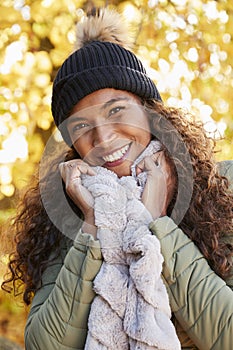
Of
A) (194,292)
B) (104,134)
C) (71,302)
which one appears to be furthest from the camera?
(104,134)

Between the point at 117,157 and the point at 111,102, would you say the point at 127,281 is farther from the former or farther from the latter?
the point at 111,102

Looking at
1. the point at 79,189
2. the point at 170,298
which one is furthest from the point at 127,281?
the point at 79,189

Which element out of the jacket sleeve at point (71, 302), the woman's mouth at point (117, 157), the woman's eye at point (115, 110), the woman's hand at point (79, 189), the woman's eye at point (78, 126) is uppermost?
the woman's eye at point (115, 110)

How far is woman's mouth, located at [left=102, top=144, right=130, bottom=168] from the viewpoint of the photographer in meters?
2.22

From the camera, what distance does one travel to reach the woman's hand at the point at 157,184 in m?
2.13

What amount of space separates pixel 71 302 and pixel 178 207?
0.47m

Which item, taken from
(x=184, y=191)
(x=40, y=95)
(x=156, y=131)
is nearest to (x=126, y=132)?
(x=156, y=131)

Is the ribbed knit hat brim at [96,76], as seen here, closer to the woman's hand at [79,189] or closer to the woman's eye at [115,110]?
the woman's eye at [115,110]

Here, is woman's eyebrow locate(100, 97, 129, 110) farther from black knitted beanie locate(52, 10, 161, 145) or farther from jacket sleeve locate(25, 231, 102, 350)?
jacket sleeve locate(25, 231, 102, 350)

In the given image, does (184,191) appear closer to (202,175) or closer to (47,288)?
(202,175)

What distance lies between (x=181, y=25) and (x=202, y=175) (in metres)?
3.13

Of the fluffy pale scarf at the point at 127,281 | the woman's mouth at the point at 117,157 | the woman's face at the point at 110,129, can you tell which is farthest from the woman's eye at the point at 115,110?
the fluffy pale scarf at the point at 127,281

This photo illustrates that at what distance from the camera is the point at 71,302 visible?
208cm

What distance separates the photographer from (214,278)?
200 centimetres
